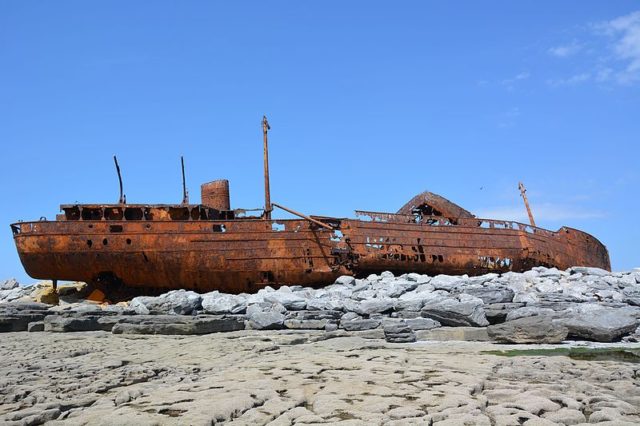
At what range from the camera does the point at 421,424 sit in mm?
3229

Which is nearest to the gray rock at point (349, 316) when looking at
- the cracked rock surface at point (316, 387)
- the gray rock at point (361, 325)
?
the gray rock at point (361, 325)

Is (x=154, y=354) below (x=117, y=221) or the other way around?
below

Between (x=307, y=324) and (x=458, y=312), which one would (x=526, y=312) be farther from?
(x=307, y=324)

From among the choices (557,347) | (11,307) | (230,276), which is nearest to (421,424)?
(557,347)

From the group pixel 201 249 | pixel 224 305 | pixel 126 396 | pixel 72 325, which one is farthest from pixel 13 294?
pixel 126 396

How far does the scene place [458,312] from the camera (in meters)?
9.05

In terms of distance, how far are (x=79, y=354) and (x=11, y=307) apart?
6337 millimetres

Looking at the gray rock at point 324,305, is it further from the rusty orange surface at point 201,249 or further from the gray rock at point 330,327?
the rusty orange surface at point 201,249

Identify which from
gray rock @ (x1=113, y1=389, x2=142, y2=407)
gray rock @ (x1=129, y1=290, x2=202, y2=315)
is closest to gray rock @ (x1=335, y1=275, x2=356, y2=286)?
gray rock @ (x1=129, y1=290, x2=202, y2=315)

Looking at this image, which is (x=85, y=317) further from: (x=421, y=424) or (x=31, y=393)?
(x=421, y=424)

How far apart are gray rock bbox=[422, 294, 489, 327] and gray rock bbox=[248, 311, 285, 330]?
2546 mm

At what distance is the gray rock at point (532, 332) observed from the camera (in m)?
7.39

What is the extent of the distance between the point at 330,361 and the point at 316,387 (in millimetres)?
1264

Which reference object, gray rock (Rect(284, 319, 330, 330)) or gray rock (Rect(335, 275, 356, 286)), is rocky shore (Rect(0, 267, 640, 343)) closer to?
gray rock (Rect(284, 319, 330, 330))
